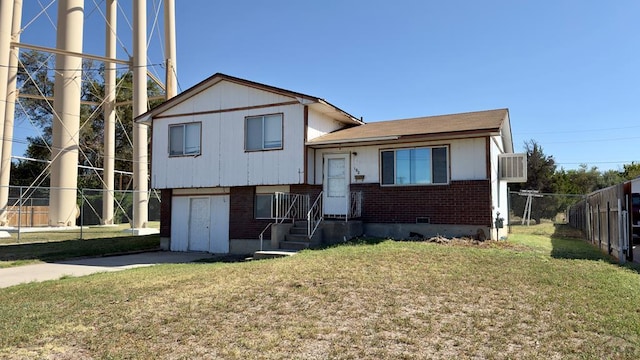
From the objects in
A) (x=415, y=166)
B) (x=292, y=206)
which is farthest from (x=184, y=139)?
(x=415, y=166)

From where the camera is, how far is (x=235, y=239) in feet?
53.6

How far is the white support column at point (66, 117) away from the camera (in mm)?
26875

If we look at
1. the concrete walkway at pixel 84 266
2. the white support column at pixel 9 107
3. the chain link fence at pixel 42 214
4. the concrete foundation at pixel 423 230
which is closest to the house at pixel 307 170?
the concrete foundation at pixel 423 230

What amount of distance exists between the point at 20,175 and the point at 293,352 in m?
46.5

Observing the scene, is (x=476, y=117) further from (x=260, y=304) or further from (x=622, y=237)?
(x=260, y=304)

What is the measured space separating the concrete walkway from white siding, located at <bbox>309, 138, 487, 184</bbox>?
545 cm

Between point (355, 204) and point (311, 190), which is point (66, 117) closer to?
point (311, 190)

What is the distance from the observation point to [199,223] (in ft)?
56.6

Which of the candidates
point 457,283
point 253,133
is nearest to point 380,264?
point 457,283

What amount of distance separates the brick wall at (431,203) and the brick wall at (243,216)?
144 inches

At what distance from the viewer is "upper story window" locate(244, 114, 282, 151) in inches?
604

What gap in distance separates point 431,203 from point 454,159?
147 cm

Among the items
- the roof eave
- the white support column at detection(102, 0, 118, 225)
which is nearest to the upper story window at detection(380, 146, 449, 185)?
the roof eave

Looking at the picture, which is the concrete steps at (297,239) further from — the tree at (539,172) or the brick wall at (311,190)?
the tree at (539,172)
